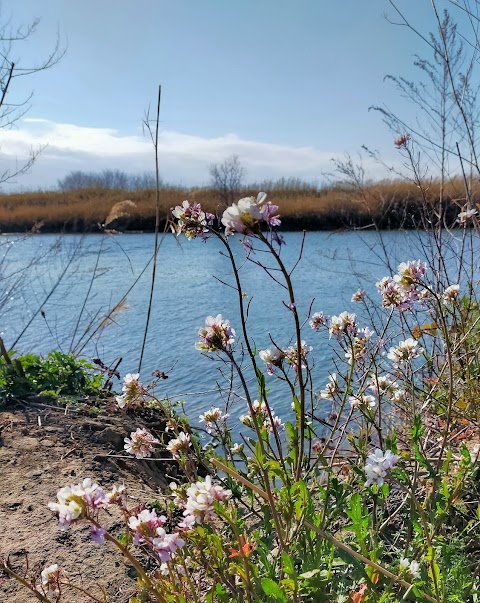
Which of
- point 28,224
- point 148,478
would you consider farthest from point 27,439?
point 28,224

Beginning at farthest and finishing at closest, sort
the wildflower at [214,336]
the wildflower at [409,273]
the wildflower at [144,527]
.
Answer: the wildflower at [409,273], the wildflower at [214,336], the wildflower at [144,527]

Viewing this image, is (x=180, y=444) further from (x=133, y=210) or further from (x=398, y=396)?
(x=133, y=210)

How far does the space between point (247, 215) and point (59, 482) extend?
5.08ft

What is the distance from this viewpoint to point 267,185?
1991 centimetres

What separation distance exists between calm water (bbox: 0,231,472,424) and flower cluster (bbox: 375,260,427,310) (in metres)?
1.12

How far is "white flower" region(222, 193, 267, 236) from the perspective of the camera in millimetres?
796

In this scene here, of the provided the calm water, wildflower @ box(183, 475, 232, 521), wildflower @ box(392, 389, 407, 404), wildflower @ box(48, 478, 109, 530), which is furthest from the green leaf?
the calm water

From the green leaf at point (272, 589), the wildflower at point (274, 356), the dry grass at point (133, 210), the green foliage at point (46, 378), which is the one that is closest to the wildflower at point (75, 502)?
the green leaf at point (272, 589)

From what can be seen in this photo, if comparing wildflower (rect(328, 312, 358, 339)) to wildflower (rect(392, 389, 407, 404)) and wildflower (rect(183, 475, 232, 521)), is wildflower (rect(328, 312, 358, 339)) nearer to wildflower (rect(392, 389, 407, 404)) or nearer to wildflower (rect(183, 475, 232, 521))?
wildflower (rect(392, 389, 407, 404))

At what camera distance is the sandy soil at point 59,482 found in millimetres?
1528

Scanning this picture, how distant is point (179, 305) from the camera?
7.16 m

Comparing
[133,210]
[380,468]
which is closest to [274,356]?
[380,468]

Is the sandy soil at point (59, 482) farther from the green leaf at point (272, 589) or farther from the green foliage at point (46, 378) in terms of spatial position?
the green leaf at point (272, 589)

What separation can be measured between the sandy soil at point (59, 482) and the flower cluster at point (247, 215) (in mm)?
957
